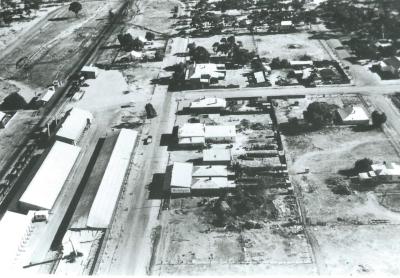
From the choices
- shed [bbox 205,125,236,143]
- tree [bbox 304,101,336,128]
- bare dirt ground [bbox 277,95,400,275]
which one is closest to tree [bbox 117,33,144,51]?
shed [bbox 205,125,236,143]

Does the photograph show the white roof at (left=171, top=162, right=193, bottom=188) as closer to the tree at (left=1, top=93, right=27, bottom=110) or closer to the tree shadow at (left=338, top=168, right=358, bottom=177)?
the tree shadow at (left=338, top=168, right=358, bottom=177)

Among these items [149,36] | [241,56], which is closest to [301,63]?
Answer: [241,56]

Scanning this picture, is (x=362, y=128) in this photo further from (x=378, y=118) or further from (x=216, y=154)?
(x=216, y=154)

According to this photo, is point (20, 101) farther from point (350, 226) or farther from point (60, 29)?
point (350, 226)

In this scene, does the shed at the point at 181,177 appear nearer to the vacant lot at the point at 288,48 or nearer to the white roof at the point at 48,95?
the white roof at the point at 48,95

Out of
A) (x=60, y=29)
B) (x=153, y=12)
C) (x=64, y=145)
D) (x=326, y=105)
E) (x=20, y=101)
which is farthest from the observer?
(x=153, y=12)

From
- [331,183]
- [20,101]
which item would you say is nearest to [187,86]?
[20,101]
